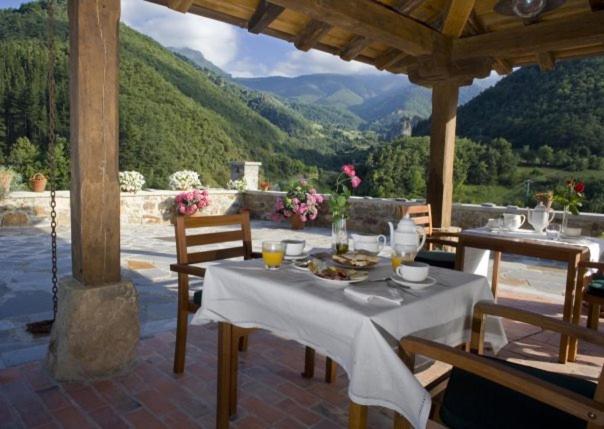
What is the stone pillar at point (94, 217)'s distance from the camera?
1947 mm

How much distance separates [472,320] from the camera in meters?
1.49

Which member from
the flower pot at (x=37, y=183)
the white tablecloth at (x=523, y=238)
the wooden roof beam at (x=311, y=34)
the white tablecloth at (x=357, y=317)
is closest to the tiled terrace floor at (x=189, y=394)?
the white tablecloth at (x=357, y=317)

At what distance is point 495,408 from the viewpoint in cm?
117

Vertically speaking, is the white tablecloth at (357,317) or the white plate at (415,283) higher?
the white plate at (415,283)

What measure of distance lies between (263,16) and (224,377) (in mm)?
2485

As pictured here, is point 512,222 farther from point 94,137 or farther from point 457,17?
point 94,137

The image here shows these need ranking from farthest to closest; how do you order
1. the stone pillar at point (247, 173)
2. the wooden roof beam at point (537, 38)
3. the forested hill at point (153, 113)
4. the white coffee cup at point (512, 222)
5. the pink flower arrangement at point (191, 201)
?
the forested hill at point (153, 113) < the stone pillar at point (247, 173) < the pink flower arrangement at point (191, 201) < the wooden roof beam at point (537, 38) < the white coffee cup at point (512, 222)

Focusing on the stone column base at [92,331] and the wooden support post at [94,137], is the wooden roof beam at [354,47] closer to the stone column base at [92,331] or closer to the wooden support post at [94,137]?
the wooden support post at [94,137]

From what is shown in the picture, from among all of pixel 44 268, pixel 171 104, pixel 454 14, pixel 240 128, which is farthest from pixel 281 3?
pixel 240 128

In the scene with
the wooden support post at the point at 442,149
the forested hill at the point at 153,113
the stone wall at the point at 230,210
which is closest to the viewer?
the wooden support post at the point at 442,149

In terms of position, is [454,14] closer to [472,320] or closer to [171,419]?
[472,320]

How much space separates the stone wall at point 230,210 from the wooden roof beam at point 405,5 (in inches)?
135

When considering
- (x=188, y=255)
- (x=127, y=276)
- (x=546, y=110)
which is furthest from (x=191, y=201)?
(x=546, y=110)

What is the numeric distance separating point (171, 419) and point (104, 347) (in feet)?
1.87
